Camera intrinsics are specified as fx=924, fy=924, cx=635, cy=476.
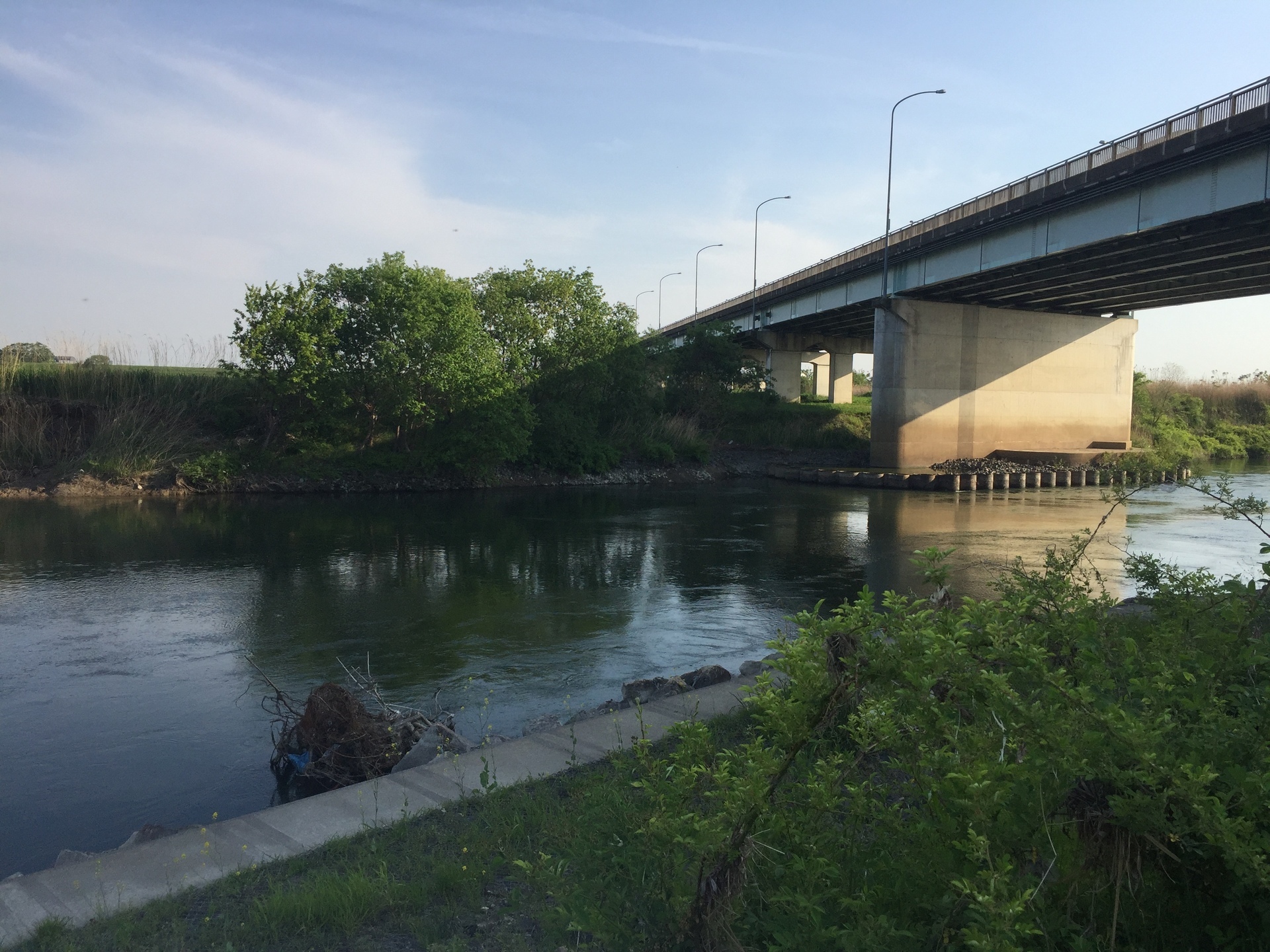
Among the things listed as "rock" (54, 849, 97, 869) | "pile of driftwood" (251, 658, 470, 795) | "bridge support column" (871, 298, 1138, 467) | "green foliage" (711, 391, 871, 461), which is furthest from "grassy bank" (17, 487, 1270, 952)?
"green foliage" (711, 391, 871, 461)

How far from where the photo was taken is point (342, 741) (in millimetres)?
8094

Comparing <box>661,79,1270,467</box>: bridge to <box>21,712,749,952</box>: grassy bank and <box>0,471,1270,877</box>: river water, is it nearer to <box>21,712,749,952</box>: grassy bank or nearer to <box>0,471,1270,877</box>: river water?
<box>0,471,1270,877</box>: river water

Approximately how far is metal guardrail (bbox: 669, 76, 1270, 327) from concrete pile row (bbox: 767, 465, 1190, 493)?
38.4 ft

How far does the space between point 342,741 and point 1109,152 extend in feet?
111

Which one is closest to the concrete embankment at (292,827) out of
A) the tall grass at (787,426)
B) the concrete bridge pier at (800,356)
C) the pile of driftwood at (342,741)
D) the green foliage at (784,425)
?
the pile of driftwood at (342,741)

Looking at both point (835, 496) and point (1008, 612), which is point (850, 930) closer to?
point (1008, 612)

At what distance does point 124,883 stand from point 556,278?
43.8 m

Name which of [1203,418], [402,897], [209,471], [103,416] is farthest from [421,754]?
[1203,418]

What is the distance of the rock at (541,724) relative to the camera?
29.0 feet

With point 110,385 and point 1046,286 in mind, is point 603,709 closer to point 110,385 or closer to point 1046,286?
point 110,385

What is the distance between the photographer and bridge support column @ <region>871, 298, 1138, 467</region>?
49531 mm

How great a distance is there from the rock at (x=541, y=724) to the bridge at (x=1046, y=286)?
28137mm

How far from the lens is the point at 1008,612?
16.0ft

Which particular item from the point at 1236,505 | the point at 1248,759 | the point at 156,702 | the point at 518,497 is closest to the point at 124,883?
the point at 1248,759
